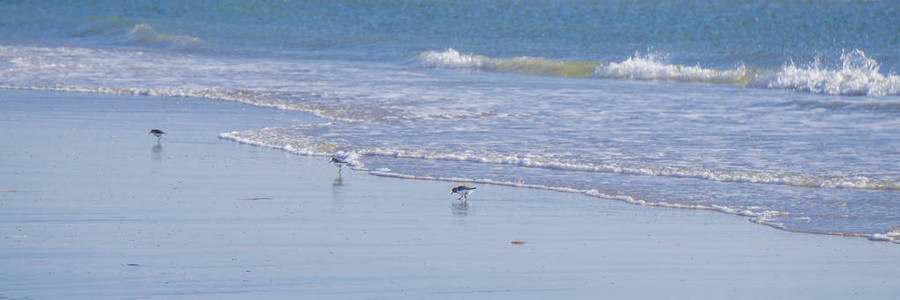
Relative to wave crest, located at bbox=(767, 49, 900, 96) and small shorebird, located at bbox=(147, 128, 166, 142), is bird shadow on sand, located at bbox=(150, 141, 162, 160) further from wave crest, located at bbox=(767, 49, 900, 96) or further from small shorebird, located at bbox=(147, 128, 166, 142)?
wave crest, located at bbox=(767, 49, 900, 96)

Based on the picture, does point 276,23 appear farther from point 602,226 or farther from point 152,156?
point 602,226

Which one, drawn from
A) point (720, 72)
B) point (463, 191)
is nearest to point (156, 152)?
point (463, 191)

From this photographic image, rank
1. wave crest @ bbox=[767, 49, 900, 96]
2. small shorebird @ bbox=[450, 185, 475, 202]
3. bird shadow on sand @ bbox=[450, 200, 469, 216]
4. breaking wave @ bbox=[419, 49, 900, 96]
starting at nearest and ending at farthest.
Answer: bird shadow on sand @ bbox=[450, 200, 469, 216] < small shorebird @ bbox=[450, 185, 475, 202] < wave crest @ bbox=[767, 49, 900, 96] < breaking wave @ bbox=[419, 49, 900, 96]

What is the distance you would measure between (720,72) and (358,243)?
15982 mm

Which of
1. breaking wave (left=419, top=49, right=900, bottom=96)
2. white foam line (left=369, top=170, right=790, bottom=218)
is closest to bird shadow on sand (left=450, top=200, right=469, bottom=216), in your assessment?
white foam line (left=369, top=170, right=790, bottom=218)

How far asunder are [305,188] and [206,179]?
2.53 ft

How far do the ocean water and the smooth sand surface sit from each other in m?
0.68

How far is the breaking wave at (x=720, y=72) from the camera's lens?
17906 mm

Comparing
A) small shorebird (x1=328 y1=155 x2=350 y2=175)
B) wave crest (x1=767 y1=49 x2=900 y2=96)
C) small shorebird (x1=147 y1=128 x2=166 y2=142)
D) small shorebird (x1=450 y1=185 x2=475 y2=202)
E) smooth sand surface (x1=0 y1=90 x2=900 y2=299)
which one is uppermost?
wave crest (x1=767 y1=49 x2=900 y2=96)

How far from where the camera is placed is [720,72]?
21.4 metres

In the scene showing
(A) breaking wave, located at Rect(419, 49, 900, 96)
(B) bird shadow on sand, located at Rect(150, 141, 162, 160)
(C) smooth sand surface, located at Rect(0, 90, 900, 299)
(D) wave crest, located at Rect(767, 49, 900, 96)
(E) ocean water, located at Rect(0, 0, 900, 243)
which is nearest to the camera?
(C) smooth sand surface, located at Rect(0, 90, 900, 299)

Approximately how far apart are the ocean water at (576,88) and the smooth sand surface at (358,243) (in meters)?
0.68

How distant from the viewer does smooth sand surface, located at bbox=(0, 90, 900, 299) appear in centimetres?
540

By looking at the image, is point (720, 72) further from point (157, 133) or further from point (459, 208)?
point (459, 208)
